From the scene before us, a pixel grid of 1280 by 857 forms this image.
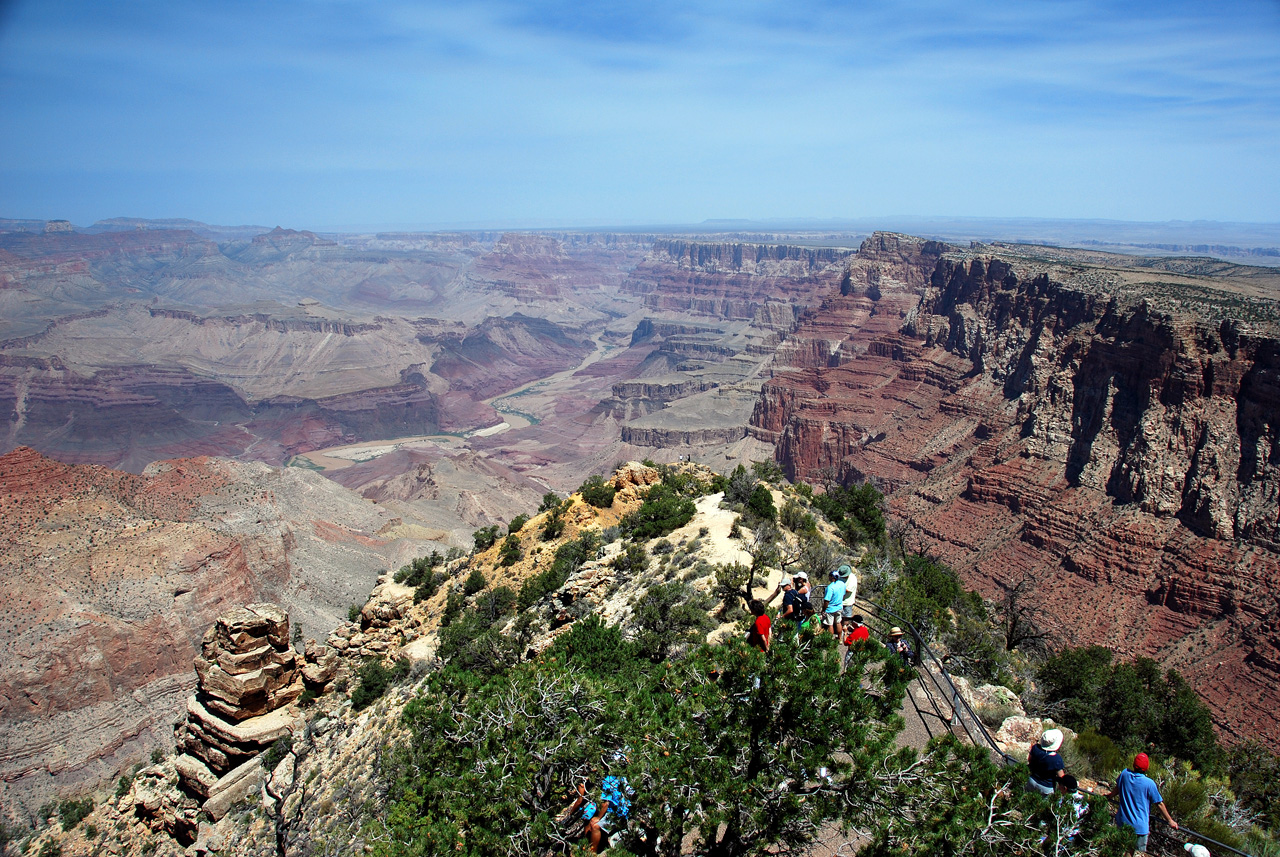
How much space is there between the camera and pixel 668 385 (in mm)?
160250

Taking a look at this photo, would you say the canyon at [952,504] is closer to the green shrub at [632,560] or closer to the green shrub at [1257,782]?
the green shrub at [1257,782]

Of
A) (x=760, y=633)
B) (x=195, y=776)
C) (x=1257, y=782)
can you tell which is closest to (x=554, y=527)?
(x=195, y=776)

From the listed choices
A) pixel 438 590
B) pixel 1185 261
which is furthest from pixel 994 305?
pixel 438 590

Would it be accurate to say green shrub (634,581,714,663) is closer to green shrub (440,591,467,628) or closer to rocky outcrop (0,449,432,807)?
green shrub (440,591,467,628)

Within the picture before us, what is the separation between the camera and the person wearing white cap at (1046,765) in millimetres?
8805

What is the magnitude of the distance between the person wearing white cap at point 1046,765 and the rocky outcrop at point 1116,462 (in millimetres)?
31514

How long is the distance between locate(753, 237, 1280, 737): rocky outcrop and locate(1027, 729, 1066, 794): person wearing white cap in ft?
103

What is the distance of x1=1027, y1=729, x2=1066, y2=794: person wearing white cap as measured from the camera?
880 centimetres

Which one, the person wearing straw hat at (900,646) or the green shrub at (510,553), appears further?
the green shrub at (510,553)

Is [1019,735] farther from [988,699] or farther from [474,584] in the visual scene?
[474,584]

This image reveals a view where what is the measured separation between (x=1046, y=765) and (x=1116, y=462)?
1793 inches

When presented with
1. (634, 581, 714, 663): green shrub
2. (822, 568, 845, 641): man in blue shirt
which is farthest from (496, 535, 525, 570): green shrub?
(822, 568, 845, 641): man in blue shirt

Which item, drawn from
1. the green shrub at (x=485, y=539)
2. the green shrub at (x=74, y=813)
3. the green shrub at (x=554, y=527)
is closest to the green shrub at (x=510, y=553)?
the green shrub at (x=554, y=527)

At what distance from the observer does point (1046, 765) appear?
883 centimetres
